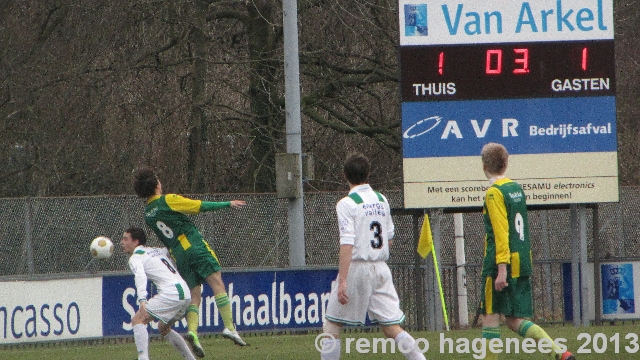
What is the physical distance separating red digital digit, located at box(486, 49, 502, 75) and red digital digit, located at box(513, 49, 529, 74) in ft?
0.71

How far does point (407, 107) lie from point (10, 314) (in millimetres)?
6019

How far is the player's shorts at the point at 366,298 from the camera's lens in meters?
8.12

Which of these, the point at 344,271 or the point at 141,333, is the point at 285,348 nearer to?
the point at 141,333

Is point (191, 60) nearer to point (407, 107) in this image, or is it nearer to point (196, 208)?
point (407, 107)

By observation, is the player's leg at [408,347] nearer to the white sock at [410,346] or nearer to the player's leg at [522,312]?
the white sock at [410,346]

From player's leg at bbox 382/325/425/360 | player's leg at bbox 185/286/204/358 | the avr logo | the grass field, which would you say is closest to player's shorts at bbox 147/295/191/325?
player's leg at bbox 185/286/204/358

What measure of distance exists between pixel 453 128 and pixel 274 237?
156 inches

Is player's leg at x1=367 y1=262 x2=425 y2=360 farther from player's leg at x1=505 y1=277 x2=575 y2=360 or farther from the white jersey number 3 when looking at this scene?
player's leg at x1=505 y1=277 x2=575 y2=360

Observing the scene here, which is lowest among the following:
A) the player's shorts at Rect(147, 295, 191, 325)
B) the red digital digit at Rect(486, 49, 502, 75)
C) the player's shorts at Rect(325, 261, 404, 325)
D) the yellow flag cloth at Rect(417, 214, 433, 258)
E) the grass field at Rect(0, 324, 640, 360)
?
the grass field at Rect(0, 324, 640, 360)

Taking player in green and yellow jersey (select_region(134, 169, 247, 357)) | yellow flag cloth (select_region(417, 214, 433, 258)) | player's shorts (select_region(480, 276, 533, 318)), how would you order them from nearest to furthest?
player's shorts (select_region(480, 276, 533, 318)) < player in green and yellow jersey (select_region(134, 169, 247, 357)) < yellow flag cloth (select_region(417, 214, 433, 258))

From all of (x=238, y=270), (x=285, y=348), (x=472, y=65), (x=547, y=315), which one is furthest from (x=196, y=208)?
(x=547, y=315)

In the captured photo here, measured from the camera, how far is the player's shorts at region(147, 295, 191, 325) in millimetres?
9875

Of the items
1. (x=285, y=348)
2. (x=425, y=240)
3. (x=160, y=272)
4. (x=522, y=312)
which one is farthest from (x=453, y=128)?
(x=522, y=312)

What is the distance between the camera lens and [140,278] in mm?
9656
